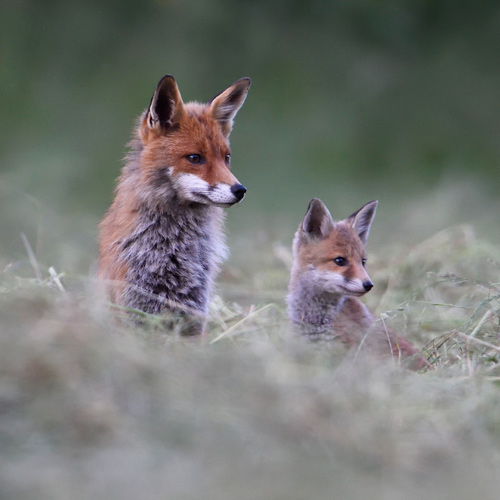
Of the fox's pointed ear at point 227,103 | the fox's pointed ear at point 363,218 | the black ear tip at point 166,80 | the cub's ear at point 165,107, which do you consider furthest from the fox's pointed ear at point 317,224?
the black ear tip at point 166,80

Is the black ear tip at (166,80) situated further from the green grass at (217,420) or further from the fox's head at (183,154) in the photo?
the green grass at (217,420)

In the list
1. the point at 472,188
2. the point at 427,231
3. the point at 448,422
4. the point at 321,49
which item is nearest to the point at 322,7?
the point at 321,49

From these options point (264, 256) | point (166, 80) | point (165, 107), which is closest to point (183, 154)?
point (165, 107)

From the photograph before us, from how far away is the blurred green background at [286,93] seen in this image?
985cm

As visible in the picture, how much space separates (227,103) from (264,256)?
9.64ft

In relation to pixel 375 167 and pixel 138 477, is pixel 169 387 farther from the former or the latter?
pixel 375 167

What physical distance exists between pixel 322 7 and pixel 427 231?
503cm

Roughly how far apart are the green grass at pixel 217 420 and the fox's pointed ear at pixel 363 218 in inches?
71.6

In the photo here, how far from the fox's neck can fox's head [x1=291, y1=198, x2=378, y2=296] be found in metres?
0.04

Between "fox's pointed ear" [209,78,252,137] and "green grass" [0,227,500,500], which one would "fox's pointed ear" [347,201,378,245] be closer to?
"fox's pointed ear" [209,78,252,137]

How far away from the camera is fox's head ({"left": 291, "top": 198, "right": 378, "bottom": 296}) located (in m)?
5.01

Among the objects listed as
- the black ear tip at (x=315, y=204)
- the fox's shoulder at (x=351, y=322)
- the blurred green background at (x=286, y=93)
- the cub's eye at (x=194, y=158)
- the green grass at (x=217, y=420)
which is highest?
the blurred green background at (x=286, y=93)

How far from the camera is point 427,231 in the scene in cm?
820

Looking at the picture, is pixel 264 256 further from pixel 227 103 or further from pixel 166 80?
pixel 166 80
